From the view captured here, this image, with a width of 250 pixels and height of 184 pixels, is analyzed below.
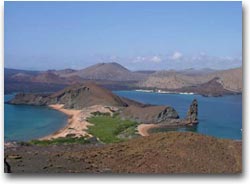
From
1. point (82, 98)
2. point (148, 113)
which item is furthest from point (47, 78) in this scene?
point (82, 98)

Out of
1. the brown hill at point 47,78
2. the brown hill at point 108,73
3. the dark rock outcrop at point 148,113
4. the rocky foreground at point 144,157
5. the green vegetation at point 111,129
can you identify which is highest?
the brown hill at point 108,73

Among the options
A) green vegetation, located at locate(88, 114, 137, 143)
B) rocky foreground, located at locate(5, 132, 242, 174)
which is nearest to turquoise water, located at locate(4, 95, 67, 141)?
green vegetation, located at locate(88, 114, 137, 143)

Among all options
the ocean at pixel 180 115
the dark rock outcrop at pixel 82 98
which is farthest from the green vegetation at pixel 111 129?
the ocean at pixel 180 115

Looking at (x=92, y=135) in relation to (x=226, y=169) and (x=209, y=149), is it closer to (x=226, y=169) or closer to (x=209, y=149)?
(x=209, y=149)

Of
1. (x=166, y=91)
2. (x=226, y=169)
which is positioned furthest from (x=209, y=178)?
(x=166, y=91)

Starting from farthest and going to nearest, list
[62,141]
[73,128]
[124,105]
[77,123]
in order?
[124,105] → [77,123] → [73,128] → [62,141]

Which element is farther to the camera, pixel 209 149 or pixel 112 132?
pixel 112 132

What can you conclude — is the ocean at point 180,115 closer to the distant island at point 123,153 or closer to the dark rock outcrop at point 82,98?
the dark rock outcrop at point 82,98

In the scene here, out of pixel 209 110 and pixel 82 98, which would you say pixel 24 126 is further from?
pixel 209 110
